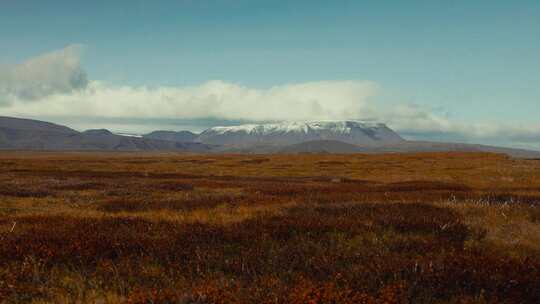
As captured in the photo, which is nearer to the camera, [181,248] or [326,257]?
[326,257]

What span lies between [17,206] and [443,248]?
15839 millimetres

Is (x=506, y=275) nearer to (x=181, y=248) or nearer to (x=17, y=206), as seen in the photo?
(x=181, y=248)

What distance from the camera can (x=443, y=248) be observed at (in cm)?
680

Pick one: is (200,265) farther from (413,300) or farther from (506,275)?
(506,275)

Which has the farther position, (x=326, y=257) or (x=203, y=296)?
(x=326, y=257)

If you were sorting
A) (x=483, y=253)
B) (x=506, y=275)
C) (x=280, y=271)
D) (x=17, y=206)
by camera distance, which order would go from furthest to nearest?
(x=17, y=206) < (x=483, y=253) < (x=280, y=271) < (x=506, y=275)

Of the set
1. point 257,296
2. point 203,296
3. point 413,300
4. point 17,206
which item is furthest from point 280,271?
point 17,206

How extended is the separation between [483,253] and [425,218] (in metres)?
3.02

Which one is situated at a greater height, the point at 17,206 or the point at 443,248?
the point at 443,248

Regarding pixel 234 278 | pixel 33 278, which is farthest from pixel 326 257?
pixel 33 278

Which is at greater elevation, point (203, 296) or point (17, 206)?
point (203, 296)

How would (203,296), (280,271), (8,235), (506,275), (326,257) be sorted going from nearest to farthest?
(203,296), (506,275), (280,271), (326,257), (8,235)

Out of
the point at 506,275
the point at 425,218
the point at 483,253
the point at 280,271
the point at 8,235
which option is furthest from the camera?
the point at 425,218

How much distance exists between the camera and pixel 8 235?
7.86 metres
